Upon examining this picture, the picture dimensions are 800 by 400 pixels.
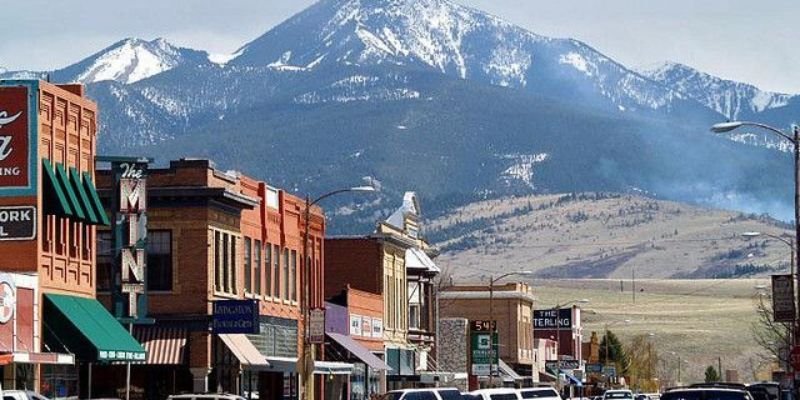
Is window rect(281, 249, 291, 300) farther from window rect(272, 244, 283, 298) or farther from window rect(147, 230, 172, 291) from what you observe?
window rect(147, 230, 172, 291)

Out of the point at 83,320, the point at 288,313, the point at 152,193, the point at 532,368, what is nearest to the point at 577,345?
the point at 532,368

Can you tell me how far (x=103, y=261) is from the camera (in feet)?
228

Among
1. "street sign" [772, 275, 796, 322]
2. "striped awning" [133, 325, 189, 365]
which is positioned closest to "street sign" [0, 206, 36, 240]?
"striped awning" [133, 325, 189, 365]

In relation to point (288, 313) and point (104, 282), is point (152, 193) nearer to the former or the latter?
point (104, 282)

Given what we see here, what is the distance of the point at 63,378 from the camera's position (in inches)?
2311

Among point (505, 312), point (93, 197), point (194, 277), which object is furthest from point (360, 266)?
point (505, 312)

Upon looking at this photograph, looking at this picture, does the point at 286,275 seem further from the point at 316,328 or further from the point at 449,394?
the point at 449,394

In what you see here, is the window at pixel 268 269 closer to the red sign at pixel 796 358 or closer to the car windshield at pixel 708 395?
the red sign at pixel 796 358

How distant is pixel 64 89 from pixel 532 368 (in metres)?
86.7

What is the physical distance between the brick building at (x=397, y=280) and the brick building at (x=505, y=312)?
78.5 feet

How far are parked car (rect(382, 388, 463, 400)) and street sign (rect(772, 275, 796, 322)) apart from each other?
16280 mm

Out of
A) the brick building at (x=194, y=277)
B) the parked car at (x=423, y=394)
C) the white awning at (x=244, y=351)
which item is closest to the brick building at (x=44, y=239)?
the parked car at (x=423, y=394)

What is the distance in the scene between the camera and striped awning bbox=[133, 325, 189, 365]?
68.8 m

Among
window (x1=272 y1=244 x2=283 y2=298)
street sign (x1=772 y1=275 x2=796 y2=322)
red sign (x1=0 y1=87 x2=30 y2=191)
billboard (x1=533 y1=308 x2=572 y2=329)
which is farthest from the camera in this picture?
billboard (x1=533 y1=308 x2=572 y2=329)
